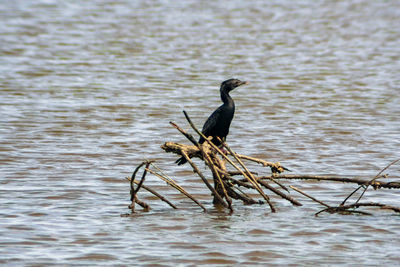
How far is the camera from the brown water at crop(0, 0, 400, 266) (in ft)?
26.1

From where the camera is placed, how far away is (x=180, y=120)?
15109 mm

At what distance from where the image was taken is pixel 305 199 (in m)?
9.72

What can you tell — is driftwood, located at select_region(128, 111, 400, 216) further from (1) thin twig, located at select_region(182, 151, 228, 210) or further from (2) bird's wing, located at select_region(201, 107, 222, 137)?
(2) bird's wing, located at select_region(201, 107, 222, 137)

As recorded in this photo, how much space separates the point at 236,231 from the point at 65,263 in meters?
1.85

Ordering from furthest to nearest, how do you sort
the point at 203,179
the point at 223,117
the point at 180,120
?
the point at 180,120 → the point at 223,117 → the point at 203,179

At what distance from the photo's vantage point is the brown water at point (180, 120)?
794 centimetres

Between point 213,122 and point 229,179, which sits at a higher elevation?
point 213,122

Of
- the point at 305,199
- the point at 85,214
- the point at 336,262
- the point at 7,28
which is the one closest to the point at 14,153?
the point at 85,214

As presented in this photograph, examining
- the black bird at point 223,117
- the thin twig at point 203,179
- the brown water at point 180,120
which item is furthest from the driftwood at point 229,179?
the black bird at point 223,117

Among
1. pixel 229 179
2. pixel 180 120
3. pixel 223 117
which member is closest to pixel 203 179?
pixel 229 179

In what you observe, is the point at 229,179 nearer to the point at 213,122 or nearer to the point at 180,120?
the point at 213,122

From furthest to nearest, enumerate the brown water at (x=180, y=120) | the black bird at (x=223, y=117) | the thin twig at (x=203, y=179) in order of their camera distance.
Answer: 1. the black bird at (x=223, y=117)
2. the thin twig at (x=203, y=179)
3. the brown water at (x=180, y=120)

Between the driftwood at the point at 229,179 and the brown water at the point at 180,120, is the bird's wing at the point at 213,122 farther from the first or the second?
the brown water at the point at 180,120

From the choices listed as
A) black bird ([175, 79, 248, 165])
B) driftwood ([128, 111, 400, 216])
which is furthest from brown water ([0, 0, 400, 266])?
black bird ([175, 79, 248, 165])
